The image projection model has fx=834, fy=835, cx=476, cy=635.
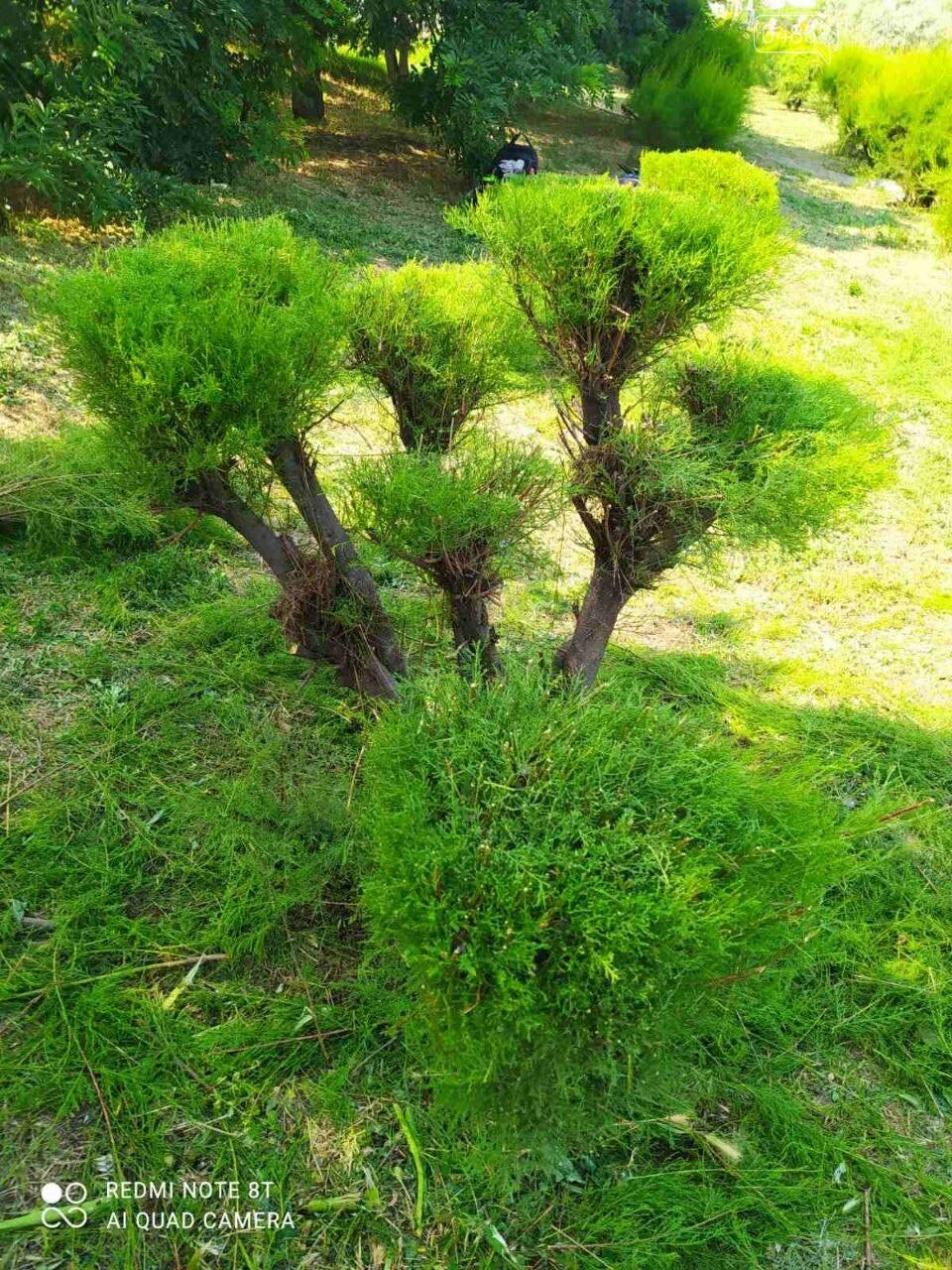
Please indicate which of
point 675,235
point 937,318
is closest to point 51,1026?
point 675,235

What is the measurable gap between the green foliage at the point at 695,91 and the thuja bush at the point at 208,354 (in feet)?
38.2

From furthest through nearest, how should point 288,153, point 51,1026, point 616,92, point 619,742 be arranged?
point 616,92, point 288,153, point 51,1026, point 619,742

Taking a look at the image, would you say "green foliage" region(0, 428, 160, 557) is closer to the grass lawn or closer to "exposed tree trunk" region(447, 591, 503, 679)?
the grass lawn

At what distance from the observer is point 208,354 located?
1710mm

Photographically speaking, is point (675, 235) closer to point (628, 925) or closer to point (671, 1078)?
point (628, 925)

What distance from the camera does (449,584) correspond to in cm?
232

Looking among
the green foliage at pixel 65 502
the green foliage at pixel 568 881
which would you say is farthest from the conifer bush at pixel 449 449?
the green foliage at pixel 65 502

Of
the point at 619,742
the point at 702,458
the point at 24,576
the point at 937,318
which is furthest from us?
the point at 937,318

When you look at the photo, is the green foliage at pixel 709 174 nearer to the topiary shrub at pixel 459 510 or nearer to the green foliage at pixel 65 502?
the topiary shrub at pixel 459 510

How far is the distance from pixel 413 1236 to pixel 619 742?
1.05 metres

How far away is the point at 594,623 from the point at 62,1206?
6.17ft

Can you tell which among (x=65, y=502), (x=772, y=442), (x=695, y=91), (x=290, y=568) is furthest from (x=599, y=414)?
(x=695, y=91)

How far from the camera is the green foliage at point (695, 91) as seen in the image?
1137 cm

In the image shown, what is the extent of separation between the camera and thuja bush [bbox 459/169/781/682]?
1.96 metres
